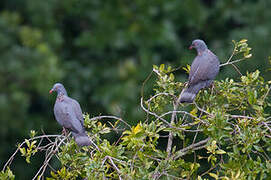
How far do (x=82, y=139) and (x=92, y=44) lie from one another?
565 centimetres

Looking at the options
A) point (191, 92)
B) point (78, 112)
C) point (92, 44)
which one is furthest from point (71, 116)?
point (92, 44)

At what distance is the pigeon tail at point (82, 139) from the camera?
10.8ft

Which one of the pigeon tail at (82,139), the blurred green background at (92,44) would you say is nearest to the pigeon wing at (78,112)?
the pigeon tail at (82,139)

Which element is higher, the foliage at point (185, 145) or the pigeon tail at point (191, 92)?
the pigeon tail at point (191, 92)

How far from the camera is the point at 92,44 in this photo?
8883 mm

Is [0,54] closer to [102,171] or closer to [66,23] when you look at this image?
[66,23]

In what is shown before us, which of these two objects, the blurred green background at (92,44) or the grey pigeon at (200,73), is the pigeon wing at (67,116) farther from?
the blurred green background at (92,44)

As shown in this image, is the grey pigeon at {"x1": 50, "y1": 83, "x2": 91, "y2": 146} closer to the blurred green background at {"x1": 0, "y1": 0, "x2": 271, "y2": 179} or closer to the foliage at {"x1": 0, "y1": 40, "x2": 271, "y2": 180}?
the foliage at {"x1": 0, "y1": 40, "x2": 271, "y2": 180}

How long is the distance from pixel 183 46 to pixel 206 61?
16.6ft

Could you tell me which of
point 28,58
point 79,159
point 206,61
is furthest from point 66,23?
point 79,159

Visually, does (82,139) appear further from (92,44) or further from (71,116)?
(92,44)

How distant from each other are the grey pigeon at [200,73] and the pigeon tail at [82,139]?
56cm

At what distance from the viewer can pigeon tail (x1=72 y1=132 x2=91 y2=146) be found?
10.8 ft

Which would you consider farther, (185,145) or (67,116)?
(67,116)
